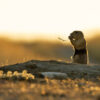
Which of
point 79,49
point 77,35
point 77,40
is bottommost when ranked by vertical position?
point 79,49

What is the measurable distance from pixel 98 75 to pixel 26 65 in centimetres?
A: 214

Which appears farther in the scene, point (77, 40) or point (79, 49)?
point (77, 40)

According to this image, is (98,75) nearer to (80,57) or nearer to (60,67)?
(60,67)

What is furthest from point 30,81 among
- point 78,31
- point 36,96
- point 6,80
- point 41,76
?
point 78,31

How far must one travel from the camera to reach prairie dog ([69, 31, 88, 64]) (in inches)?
458

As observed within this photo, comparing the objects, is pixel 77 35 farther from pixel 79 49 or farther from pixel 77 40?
pixel 79 49

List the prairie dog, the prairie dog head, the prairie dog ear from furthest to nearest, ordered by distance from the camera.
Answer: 1. the prairie dog ear
2. the prairie dog head
3. the prairie dog

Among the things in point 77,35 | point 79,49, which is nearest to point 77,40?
point 77,35

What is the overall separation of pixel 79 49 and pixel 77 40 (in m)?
0.40

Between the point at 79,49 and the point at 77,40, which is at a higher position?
the point at 77,40

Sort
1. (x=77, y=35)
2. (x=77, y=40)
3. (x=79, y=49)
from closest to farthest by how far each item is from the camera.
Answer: (x=79, y=49), (x=77, y=40), (x=77, y=35)

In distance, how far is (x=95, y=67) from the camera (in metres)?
10.2

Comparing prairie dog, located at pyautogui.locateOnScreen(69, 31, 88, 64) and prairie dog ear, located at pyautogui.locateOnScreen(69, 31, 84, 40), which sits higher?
prairie dog ear, located at pyautogui.locateOnScreen(69, 31, 84, 40)

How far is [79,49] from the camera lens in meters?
11.7
